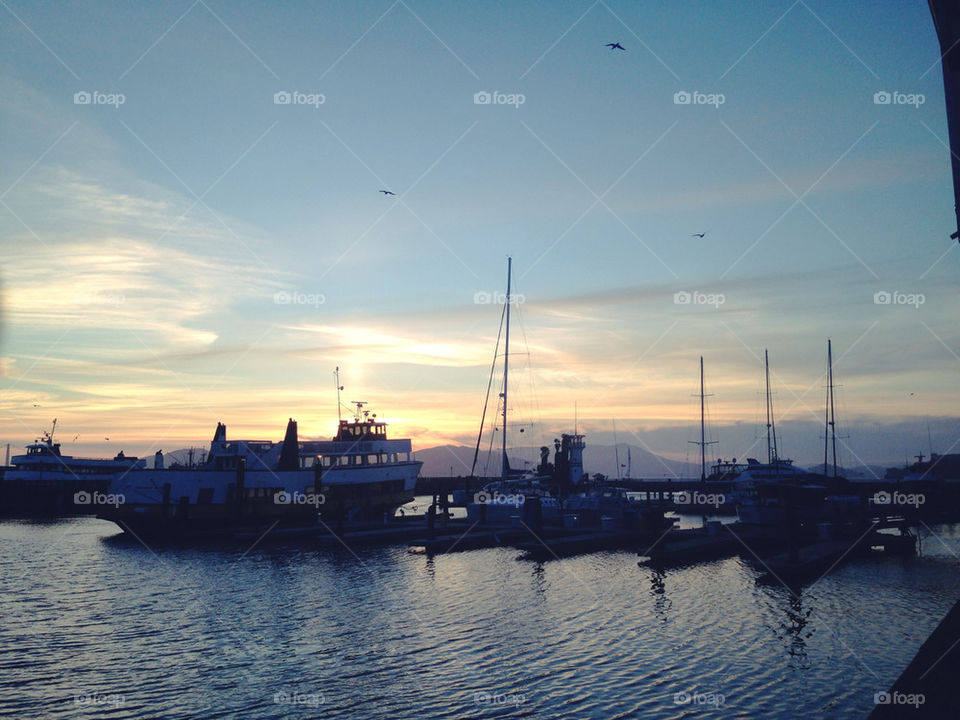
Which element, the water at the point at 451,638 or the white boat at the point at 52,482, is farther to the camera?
the white boat at the point at 52,482

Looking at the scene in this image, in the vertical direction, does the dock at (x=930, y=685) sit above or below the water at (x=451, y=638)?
above

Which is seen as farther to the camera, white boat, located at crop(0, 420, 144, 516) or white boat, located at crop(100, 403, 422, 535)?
white boat, located at crop(0, 420, 144, 516)

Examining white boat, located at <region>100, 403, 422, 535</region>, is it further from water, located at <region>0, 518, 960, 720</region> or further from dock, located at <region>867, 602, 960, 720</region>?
dock, located at <region>867, 602, 960, 720</region>

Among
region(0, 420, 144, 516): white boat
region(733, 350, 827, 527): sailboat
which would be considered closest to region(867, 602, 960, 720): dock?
region(733, 350, 827, 527): sailboat

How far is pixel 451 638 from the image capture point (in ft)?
83.0

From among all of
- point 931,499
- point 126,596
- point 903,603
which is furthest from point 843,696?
point 931,499

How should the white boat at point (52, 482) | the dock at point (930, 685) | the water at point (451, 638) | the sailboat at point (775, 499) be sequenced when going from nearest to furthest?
the dock at point (930, 685)
the water at point (451, 638)
the sailboat at point (775, 499)
the white boat at point (52, 482)

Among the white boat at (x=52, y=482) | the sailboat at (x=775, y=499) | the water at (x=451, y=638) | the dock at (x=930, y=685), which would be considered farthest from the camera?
the white boat at (x=52, y=482)

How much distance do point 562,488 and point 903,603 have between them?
3676cm

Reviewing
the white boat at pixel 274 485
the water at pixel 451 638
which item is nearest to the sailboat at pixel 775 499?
the water at pixel 451 638

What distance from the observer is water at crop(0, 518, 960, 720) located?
19.0m

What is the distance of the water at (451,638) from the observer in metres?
19.0

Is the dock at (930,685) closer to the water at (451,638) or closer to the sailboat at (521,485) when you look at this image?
the water at (451,638)

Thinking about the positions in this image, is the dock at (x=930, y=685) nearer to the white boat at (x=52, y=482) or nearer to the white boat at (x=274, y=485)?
the white boat at (x=274, y=485)
